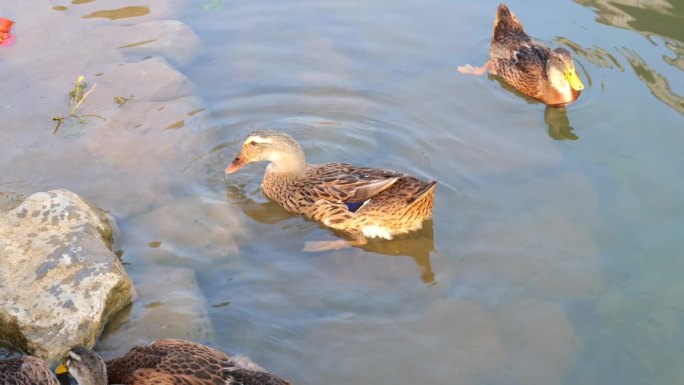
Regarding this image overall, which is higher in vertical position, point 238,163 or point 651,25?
point 651,25

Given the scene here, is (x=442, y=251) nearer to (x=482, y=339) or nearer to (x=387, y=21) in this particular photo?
(x=482, y=339)

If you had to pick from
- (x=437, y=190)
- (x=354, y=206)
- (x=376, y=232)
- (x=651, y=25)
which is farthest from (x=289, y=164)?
(x=651, y=25)

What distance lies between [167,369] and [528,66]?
222 inches

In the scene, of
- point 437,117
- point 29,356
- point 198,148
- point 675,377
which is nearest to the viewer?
point 29,356

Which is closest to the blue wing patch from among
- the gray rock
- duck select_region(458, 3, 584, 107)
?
the gray rock

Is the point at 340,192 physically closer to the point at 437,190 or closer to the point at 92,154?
the point at 437,190

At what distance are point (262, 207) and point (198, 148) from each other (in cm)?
90

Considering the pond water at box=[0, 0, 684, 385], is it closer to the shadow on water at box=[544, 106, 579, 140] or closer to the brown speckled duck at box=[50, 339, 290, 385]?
the shadow on water at box=[544, 106, 579, 140]

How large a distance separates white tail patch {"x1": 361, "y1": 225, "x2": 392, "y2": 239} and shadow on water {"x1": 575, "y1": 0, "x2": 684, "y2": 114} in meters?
3.57

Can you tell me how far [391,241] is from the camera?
6.30 m

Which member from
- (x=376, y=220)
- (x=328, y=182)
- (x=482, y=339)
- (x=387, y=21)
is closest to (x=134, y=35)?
(x=387, y=21)

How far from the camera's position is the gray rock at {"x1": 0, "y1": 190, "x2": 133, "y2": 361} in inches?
187

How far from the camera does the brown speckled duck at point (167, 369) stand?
434 centimetres

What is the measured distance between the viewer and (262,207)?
673 centimetres
